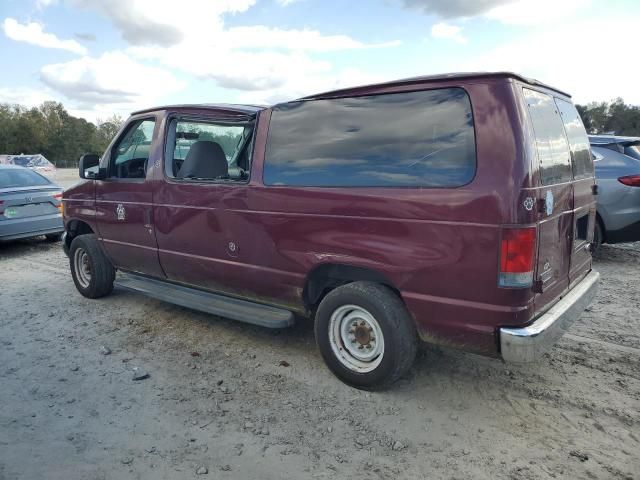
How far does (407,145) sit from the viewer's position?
312cm

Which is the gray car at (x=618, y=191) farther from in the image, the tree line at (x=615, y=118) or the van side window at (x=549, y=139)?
the tree line at (x=615, y=118)

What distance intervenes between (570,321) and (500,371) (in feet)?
2.28

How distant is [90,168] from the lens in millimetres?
5340

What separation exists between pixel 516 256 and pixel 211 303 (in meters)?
2.61

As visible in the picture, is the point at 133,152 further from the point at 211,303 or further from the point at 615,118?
the point at 615,118

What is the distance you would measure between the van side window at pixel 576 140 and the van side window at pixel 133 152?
3.71 meters

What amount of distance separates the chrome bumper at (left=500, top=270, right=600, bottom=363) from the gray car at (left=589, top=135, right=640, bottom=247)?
369 centimetres

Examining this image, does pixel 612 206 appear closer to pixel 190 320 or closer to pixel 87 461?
pixel 190 320

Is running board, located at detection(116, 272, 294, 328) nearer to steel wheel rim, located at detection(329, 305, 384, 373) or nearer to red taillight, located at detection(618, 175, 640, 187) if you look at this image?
steel wheel rim, located at detection(329, 305, 384, 373)

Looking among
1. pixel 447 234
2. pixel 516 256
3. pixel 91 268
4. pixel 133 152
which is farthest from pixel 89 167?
pixel 516 256

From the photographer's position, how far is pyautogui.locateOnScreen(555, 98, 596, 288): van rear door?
3.54 metres

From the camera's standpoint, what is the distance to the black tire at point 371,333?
325cm

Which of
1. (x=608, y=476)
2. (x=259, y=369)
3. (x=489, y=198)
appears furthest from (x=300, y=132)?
(x=608, y=476)

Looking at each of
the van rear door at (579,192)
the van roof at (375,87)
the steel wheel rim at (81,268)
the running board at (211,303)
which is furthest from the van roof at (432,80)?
the steel wheel rim at (81,268)
